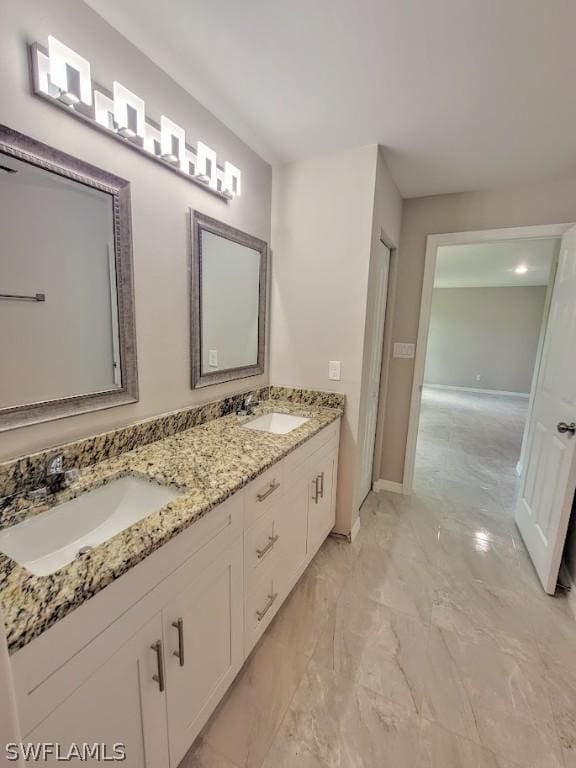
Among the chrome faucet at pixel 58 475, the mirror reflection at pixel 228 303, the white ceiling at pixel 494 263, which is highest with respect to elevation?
the white ceiling at pixel 494 263


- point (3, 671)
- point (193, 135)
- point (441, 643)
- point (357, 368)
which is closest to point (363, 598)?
point (441, 643)

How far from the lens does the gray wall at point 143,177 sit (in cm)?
98

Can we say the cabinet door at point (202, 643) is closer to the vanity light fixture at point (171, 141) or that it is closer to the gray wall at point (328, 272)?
the gray wall at point (328, 272)

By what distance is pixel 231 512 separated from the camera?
3.82 ft

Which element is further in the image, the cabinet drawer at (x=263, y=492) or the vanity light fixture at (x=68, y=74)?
the cabinet drawer at (x=263, y=492)

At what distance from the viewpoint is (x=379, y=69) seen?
136cm

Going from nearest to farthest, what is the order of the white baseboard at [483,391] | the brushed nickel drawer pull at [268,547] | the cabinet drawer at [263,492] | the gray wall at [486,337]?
the cabinet drawer at [263,492] → the brushed nickel drawer pull at [268,547] → the gray wall at [486,337] → the white baseboard at [483,391]

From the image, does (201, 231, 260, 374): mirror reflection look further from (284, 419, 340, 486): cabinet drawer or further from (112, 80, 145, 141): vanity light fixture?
(284, 419, 340, 486): cabinet drawer

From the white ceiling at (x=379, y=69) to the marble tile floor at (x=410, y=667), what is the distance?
241cm

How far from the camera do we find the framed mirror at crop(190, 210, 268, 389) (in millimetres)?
1685

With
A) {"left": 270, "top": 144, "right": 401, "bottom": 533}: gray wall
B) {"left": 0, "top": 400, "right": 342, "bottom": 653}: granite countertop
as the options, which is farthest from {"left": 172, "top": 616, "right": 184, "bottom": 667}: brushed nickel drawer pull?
{"left": 270, "top": 144, "right": 401, "bottom": 533}: gray wall

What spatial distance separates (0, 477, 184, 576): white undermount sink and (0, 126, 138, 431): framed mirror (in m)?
0.29

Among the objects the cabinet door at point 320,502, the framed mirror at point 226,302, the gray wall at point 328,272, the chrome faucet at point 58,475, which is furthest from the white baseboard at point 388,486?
the chrome faucet at point 58,475

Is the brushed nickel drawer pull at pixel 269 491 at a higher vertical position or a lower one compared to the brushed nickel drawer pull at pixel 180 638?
higher
